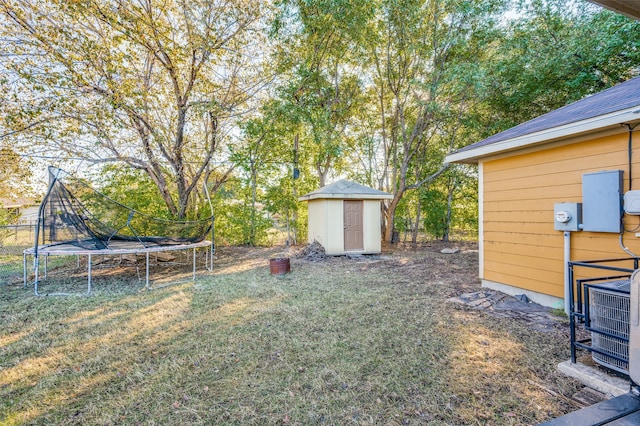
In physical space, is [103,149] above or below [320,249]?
above

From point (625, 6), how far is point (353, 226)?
7722mm

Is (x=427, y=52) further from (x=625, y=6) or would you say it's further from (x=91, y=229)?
(x=91, y=229)

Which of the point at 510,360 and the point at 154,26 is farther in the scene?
the point at 154,26

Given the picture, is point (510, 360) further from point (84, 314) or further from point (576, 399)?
point (84, 314)

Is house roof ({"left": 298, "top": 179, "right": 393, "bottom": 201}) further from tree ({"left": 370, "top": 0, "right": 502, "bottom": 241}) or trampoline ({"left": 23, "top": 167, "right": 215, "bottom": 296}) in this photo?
trampoline ({"left": 23, "top": 167, "right": 215, "bottom": 296})

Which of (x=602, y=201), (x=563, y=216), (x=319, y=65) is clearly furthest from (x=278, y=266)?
(x=319, y=65)

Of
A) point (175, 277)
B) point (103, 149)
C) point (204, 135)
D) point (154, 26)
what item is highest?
point (154, 26)

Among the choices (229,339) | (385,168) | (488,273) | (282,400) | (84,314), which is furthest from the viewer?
(385,168)

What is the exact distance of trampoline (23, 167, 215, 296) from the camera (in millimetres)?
4664

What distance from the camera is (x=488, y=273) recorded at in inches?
186

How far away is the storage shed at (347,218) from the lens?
8.62m

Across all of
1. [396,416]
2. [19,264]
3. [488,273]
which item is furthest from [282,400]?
[19,264]

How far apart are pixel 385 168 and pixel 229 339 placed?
9848 millimetres

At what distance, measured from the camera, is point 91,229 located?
4.84 m
